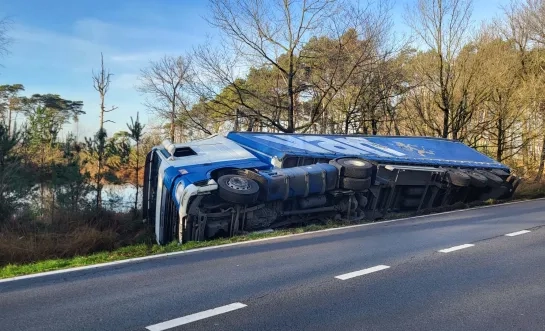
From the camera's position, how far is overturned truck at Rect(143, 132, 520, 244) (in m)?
8.82

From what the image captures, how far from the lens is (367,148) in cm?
1254

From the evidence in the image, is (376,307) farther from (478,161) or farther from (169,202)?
(478,161)

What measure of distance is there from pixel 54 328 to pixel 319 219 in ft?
24.2

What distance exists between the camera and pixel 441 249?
267 inches

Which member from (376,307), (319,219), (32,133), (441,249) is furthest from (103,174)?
(376,307)

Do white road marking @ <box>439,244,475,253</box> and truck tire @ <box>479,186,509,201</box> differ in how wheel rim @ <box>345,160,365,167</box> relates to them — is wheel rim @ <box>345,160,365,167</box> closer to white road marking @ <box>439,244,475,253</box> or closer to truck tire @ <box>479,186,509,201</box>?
white road marking @ <box>439,244,475,253</box>

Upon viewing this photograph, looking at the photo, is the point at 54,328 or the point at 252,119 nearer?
the point at 54,328

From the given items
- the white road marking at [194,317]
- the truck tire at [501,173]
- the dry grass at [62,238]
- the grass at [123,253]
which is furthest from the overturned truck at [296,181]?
the white road marking at [194,317]

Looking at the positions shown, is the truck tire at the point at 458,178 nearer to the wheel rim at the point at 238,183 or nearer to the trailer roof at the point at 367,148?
the trailer roof at the point at 367,148

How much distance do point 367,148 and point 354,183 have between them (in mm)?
2282

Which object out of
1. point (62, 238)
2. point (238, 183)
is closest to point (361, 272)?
point (238, 183)

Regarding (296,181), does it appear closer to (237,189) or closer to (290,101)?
(237,189)

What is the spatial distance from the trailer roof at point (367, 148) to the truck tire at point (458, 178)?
519 mm

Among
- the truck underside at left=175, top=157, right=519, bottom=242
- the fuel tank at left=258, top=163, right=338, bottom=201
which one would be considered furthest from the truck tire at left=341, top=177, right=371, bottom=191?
the fuel tank at left=258, top=163, right=338, bottom=201
